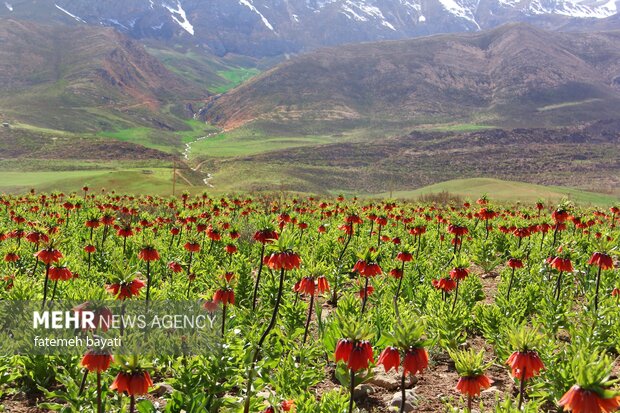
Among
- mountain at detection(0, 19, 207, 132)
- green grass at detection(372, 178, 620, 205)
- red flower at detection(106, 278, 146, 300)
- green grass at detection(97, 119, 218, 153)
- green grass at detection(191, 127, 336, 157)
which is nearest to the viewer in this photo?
red flower at detection(106, 278, 146, 300)

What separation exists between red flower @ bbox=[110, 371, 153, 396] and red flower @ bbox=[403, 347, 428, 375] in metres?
2.40

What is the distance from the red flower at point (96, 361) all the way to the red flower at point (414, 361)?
2794 mm

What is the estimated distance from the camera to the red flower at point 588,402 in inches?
138

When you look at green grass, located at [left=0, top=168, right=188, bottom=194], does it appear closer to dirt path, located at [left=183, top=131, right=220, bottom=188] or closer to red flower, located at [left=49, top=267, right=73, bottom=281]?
dirt path, located at [left=183, top=131, right=220, bottom=188]

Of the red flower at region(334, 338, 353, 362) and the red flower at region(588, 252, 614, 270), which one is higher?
the red flower at region(588, 252, 614, 270)

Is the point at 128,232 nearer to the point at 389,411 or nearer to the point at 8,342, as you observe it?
the point at 8,342

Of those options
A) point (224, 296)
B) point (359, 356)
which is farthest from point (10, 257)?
point (359, 356)

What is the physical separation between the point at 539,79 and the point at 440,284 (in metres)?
196

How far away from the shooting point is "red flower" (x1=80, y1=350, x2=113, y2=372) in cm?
445

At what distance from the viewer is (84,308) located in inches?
200

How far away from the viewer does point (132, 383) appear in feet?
14.2

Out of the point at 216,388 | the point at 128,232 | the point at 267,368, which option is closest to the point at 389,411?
the point at 267,368

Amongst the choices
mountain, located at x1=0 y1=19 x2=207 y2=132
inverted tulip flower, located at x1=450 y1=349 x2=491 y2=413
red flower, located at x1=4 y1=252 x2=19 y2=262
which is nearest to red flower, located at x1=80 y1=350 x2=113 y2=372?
inverted tulip flower, located at x1=450 y1=349 x2=491 y2=413

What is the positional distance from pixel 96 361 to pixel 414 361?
9.78 ft
